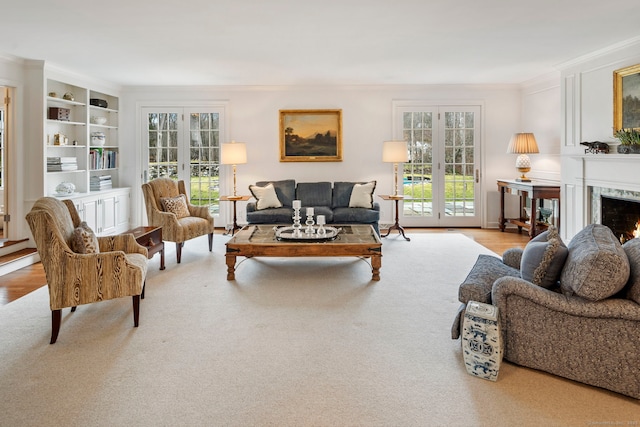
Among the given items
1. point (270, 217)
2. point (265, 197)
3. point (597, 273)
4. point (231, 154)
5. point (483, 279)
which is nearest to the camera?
point (597, 273)

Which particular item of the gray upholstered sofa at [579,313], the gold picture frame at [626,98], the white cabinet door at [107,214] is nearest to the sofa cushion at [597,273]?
the gray upholstered sofa at [579,313]

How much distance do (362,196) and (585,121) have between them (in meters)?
3.05

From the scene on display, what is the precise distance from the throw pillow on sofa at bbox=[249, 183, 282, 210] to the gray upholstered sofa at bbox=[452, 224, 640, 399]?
461cm

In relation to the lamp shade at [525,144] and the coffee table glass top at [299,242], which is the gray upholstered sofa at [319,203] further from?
the lamp shade at [525,144]

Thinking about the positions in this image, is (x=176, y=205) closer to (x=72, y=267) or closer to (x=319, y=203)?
(x=319, y=203)

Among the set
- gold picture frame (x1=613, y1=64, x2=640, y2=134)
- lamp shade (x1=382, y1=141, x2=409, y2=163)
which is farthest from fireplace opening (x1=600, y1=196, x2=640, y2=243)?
lamp shade (x1=382, y1=141, x2=409, y2=163)

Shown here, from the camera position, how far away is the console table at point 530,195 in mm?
6523

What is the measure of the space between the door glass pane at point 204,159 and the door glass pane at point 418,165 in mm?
3289

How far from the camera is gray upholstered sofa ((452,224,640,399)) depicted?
2322mm

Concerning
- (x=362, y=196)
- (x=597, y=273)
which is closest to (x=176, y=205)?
(x=362, y=196)

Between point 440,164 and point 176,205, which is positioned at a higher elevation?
point 440,164

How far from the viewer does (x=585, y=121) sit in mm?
5770

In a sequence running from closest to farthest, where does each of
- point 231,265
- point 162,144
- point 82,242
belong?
point 82,242, point 231,265, point 162,144

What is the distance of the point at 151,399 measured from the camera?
235cm
